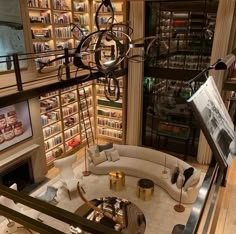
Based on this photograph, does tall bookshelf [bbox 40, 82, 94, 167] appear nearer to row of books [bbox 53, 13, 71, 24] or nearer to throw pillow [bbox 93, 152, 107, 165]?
throw pillow [bbox 93, 152, 107, 165]

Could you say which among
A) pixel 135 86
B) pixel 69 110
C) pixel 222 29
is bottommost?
pixel 69 110

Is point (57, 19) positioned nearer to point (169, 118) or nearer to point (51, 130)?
point (51, 130)

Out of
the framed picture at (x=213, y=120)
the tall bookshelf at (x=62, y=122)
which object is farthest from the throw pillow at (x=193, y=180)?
the framed picture at (x=213, y=120)

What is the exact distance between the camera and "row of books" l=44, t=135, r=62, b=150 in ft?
25.4

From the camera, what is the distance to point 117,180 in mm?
6762

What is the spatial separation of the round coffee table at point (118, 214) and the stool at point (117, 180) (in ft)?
2.10

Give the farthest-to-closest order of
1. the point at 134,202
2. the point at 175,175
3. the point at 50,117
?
1. the point at 50,117
2. the point at 175,175
3. the point at 134,202

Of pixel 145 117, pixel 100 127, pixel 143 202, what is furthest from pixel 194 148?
pixel 100 127

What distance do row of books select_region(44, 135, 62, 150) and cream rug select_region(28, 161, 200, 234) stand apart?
106 centimetres

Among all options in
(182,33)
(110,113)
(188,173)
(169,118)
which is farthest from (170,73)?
(188,173)

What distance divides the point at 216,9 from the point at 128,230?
242 inches

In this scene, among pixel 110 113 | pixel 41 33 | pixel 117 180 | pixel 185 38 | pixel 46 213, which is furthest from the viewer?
pixel 110 113

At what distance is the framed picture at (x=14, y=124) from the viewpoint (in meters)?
6.05

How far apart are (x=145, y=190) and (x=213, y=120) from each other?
16.8 ft
